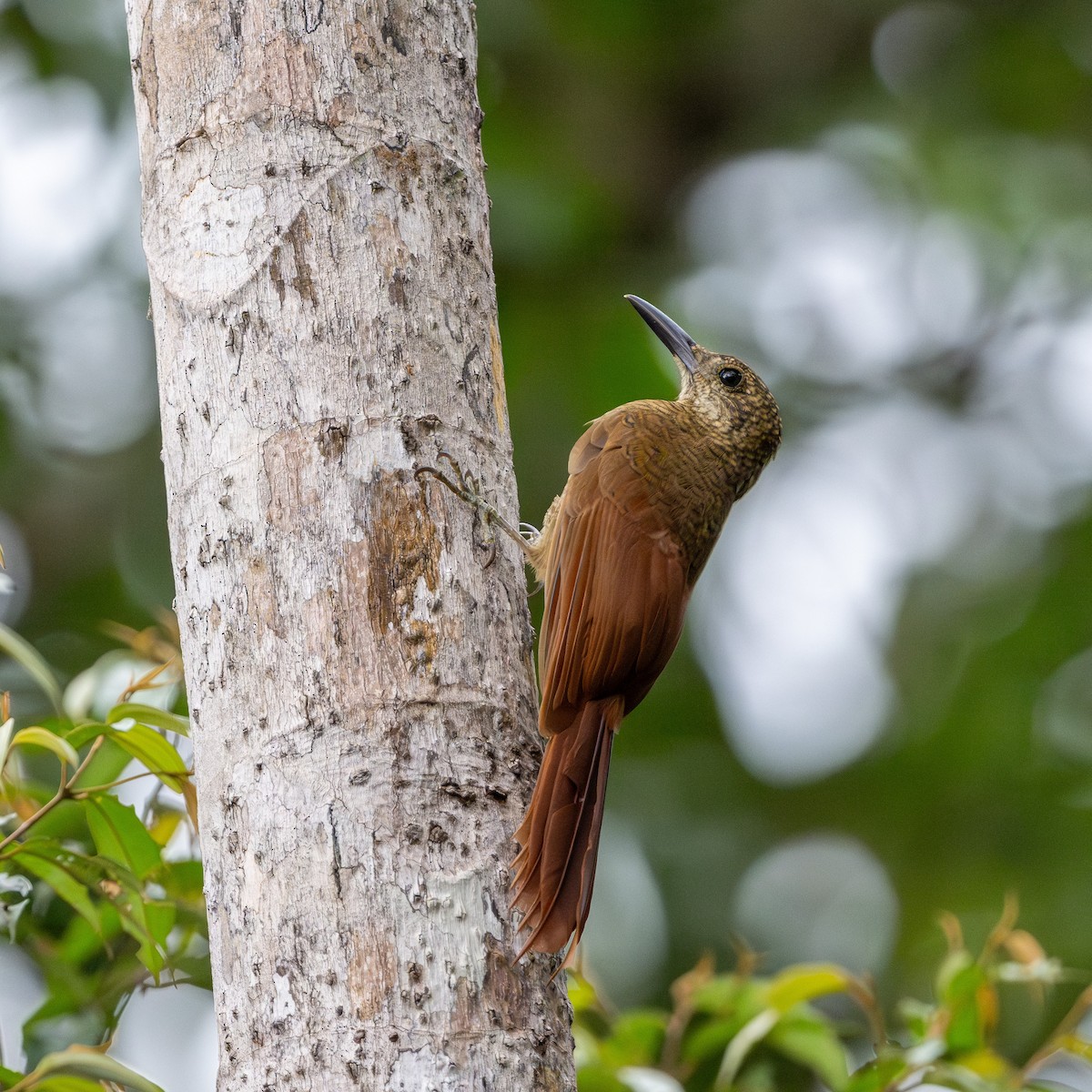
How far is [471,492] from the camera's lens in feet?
6.28

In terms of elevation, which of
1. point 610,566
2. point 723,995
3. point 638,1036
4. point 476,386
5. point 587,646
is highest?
point 476,386

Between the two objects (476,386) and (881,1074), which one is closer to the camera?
(476,386)

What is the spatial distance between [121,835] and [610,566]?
103cm

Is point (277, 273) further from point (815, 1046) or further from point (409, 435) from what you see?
point (815, 1046)

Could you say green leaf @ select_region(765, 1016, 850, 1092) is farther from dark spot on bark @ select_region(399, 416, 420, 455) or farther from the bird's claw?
dark spot on bark @ select_region(399, 416, 420, 455)

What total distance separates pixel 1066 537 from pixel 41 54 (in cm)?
492

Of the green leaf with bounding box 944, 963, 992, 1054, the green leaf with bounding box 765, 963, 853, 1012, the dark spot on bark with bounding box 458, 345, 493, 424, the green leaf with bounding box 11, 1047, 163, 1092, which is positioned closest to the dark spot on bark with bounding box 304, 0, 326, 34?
the dark spot on bark with bounding box 458, 345, 493, 424

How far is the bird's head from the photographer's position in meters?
3.30

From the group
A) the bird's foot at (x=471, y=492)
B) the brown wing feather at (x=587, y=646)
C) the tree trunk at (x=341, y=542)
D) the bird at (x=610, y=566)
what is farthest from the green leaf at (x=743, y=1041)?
the bird's foot at (x=471, y=492)

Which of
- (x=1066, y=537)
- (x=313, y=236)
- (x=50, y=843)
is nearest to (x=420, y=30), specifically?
(x=313, y=236)

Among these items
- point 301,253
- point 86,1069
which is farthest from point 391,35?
point 86,1069

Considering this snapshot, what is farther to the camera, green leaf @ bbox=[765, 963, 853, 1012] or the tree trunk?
green leaf @ bbox=[765, 963, 853, 1012]

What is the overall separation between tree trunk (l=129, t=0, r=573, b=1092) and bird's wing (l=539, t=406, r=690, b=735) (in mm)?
370

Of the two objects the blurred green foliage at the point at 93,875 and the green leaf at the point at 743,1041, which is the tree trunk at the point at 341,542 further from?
the green leaf at the point at 743,1041
